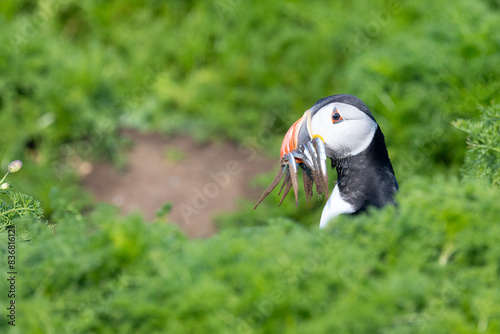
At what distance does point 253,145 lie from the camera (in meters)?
8.30

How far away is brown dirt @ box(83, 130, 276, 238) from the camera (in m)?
7.39

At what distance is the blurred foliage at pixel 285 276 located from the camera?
2514 millimetres

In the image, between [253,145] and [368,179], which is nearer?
[368,179]

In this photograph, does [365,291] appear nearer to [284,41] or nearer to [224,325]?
[224,325]

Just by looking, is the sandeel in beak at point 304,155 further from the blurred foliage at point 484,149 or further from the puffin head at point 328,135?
the blurred foliage at point 484,149

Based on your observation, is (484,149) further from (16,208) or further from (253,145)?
(253,145)

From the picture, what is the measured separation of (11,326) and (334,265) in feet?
3.85

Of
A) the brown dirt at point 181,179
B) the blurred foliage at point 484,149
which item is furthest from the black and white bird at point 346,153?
the brown dirt at point 181,179

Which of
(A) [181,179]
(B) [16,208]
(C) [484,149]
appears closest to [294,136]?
(C) [484,149]

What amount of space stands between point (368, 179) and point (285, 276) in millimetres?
1531

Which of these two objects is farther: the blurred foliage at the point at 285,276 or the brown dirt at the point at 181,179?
the brown dirt at the point at 181,179

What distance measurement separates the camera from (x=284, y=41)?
862 centimetres

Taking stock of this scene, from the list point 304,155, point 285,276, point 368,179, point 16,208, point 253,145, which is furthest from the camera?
point 253,145

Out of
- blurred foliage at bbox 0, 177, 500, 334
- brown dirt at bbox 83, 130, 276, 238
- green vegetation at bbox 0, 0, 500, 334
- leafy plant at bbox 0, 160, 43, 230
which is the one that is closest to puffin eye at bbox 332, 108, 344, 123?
green vegetation at bbox 0, 0, 500, 334
